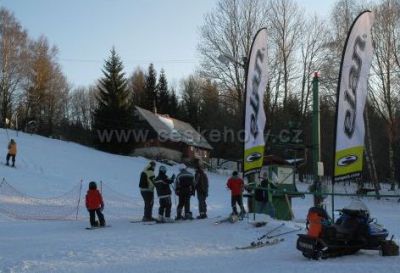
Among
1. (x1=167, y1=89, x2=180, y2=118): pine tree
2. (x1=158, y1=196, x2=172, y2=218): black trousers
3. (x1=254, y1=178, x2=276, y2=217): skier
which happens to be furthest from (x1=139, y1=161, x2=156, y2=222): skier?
(x1=167, y1=89, x2=180, y2=118): pine tree

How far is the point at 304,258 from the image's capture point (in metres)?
9.77

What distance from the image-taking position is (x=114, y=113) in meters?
52.6

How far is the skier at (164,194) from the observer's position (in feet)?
54.8

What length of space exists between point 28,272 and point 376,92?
3729cm

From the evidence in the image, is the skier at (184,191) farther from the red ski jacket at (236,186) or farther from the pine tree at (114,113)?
the pine tree at (114,113)

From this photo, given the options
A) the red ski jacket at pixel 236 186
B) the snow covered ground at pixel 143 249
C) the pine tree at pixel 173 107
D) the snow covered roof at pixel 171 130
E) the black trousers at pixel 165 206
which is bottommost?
the snow covered ground at pixel 143 249

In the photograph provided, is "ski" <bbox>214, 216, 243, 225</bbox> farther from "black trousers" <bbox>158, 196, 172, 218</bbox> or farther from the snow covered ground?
"black trousers" <bbox>158, 196, 172, 218</bbox>

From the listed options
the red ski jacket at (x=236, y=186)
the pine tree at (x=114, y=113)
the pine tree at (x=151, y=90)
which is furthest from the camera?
the pine tree at (x=151, y=90)

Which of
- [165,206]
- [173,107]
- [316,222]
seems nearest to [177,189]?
[165,206]

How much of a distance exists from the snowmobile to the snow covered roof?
45.9 meters

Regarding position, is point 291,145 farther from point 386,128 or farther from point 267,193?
point 386,128

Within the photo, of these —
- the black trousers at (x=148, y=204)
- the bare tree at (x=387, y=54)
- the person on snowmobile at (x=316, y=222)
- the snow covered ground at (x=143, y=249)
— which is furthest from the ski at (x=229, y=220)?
the bare tree at (x=387, y=54)

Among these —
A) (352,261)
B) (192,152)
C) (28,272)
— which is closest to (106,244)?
(28,272)

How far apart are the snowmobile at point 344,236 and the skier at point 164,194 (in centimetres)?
745
